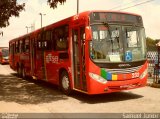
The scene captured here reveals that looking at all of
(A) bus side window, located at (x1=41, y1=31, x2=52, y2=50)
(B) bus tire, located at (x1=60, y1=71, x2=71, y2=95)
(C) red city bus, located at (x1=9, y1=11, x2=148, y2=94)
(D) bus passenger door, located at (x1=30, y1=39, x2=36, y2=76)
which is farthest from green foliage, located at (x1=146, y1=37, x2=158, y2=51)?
(C) red city bus, located at (x1=9, y1=11, x2=148, y2=94)

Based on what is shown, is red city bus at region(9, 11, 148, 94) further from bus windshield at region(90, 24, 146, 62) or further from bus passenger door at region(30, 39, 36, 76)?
bus passenger door at region(30, 39, 36, 76)

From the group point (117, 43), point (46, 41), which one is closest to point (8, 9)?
point (46, 41)

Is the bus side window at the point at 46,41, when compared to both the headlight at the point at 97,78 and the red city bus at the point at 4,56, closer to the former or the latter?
the headlight at the point at 97,78

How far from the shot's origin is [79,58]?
11.5 metres

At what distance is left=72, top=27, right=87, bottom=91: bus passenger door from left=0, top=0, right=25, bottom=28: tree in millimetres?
4388

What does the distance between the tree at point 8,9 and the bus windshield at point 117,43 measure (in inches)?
220

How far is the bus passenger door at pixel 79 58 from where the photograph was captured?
1127 centimetres

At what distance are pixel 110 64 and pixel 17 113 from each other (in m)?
3.45

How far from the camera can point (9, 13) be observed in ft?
51.2

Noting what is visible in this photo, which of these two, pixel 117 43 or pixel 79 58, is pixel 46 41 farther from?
pixel 117 43

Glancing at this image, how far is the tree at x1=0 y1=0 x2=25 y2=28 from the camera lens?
14716 millimetres

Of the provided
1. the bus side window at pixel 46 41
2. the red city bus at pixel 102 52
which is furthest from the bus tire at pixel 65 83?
the bus side window at pixel 46 41

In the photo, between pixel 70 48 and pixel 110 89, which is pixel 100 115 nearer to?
pixel 110 89

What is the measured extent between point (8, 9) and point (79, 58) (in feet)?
18.1
